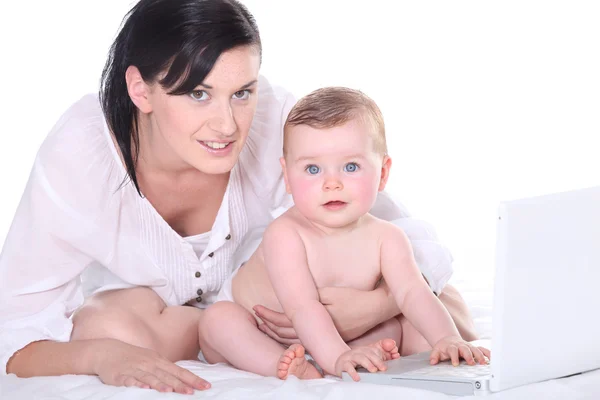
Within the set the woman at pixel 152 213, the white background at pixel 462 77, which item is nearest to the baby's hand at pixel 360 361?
the woman at pixel 152 213

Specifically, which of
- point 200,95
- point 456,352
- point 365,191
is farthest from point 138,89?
point 456,352

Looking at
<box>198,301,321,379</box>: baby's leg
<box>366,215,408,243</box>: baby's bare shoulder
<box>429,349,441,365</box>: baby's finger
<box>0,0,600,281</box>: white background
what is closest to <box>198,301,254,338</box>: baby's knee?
<box>198,301,321,379</box>: baby's leg

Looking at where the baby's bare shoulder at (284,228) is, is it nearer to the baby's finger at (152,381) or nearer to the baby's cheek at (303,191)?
the baby's cheek at (303,191)

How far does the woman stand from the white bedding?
0.06m

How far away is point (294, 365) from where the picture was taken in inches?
70.4

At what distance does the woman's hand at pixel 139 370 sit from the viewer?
176cm

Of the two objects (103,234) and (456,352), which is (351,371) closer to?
(456,352)

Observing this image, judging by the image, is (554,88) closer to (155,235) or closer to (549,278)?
(155,235)

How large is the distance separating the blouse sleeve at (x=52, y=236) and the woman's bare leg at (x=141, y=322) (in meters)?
0.06

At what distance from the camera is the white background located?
4.68m

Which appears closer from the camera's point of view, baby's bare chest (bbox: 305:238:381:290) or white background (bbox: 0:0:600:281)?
baby's bare chest (bbox: 305:238:381:290)

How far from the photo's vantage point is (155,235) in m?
2.22

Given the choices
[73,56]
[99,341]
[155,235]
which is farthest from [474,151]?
[99,341]

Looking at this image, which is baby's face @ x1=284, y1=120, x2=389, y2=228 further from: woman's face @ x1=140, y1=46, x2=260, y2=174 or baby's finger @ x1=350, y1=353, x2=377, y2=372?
baby's finger @ x1=350, y1=353, x2=377, y2=372
